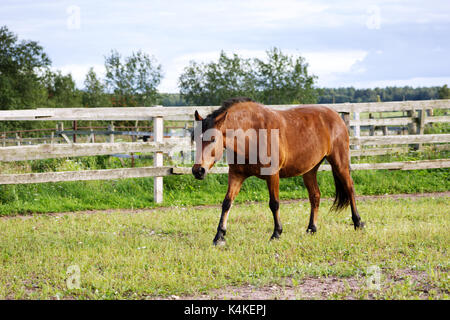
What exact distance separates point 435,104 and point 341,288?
31.2ft

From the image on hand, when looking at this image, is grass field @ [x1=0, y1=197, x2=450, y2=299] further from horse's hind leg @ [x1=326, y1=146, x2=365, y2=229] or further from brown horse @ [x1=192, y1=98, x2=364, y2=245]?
brown horse @ [x1=192, y1=98, x2=364, y2=245]

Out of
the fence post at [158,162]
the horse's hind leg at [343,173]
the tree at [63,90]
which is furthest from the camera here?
the tree at [63,90]

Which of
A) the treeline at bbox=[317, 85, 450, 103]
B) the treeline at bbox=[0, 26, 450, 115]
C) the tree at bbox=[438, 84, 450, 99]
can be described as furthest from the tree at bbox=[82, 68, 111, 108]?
the tree at bbox=[438, 84, 450, 99]

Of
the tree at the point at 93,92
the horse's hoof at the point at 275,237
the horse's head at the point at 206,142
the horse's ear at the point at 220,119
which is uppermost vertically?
the tree at the point at 93,92

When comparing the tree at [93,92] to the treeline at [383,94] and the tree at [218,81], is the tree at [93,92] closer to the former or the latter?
the tree at [218,81]

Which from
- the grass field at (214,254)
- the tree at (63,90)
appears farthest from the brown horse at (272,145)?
the tree at (63,90)

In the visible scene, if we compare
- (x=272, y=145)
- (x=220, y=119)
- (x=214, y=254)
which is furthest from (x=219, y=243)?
(x=220, y=119)

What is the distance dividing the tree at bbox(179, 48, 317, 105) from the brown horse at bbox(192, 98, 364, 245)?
46509mm

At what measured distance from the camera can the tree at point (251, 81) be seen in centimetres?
5384

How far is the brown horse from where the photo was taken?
5664 millimetres

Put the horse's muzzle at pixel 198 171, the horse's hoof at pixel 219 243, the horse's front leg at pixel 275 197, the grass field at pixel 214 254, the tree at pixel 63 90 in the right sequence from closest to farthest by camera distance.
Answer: the grass field at pixel 214 254, the horse's muzzle at pixel 198 171, the horse's hoof at pixel 219 243, the horse's front leg at pixel 275 197, the tree at pixel 63 90

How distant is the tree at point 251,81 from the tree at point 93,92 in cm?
974
